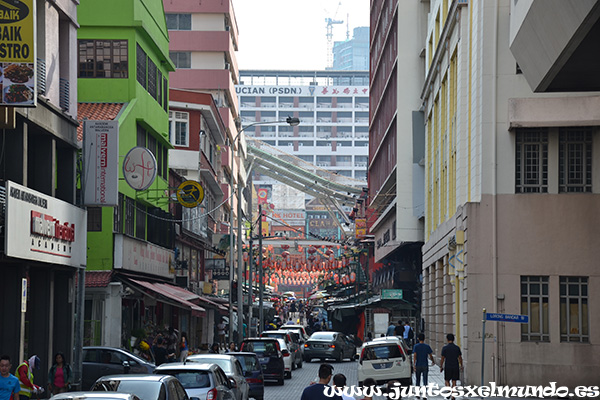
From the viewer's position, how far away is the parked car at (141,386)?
15.2 m

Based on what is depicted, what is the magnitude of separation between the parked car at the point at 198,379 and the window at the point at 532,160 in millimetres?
14980

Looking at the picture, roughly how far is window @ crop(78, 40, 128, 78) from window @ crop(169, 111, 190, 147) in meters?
18.5

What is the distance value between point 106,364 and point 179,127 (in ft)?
104

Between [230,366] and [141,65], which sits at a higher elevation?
[141,65]

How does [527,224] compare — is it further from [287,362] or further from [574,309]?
[287,362]

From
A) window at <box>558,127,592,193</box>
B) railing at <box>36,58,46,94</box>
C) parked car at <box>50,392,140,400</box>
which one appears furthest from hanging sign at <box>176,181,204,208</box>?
parked car at <box>50,392,140,400</box>

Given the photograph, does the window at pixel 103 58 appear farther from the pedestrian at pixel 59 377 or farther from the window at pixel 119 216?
the pedestrian at pixel 59 377

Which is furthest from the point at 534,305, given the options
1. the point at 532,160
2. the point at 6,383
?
the point at 6,383

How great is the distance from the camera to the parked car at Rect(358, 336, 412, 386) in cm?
2906

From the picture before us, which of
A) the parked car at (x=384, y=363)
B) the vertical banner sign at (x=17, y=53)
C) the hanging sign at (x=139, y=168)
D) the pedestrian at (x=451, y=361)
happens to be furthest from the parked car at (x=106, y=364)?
the vertical banner sign at (x=17, y=53)

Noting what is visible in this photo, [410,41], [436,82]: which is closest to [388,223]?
[410,41]

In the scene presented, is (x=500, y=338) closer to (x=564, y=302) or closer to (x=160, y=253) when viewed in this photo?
(x=564, y=302)

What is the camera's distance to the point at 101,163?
30.3 meters

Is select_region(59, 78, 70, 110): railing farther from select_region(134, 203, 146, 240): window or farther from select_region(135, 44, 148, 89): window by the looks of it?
select_region(134, 203, 146, 240): window
